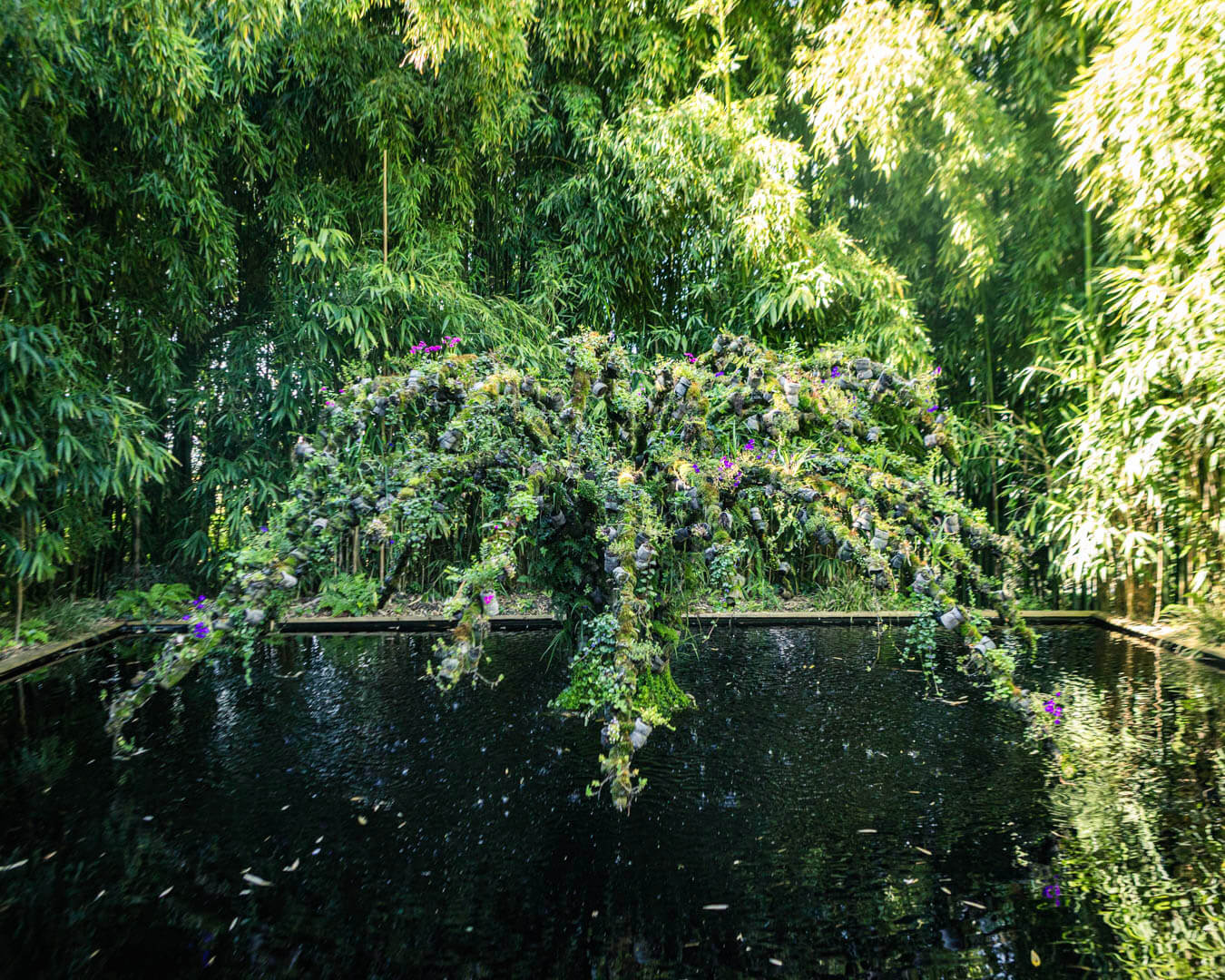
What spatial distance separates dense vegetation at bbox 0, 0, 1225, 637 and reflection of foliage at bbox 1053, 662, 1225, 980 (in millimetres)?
1786

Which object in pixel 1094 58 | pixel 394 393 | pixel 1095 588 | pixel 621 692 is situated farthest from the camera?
pixel 1095 588

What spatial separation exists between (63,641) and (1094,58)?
5.88 meters

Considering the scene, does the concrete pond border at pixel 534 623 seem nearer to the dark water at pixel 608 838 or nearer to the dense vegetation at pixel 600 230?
the dense vegetation at pixel 600 230

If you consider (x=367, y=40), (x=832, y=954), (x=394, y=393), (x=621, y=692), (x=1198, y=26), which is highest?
(x=367, y=40)

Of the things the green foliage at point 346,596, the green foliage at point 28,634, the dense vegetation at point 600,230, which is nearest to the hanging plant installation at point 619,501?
the dense vegetation at point 600,230

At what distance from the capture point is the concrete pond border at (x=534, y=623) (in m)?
4.46

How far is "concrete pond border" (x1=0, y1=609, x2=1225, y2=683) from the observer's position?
446 centimetres

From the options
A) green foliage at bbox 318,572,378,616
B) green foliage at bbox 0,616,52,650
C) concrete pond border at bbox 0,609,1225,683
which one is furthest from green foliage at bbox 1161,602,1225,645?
green foliage at bbox 0,616,52,650

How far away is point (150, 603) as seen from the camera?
517 cm

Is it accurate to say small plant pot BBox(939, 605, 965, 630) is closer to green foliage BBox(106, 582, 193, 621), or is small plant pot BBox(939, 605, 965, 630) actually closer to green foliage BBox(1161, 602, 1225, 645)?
green foliage BBox(1161, 602, 1225, 645)

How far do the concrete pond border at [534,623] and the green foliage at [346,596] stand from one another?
119mm

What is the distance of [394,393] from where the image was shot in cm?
Answer: 244

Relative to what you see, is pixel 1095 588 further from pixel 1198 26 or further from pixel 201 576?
pixel 201 576

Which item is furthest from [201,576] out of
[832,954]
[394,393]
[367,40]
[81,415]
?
[832,954]
